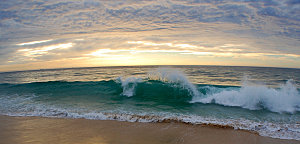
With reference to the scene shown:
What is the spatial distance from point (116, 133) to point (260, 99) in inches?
295

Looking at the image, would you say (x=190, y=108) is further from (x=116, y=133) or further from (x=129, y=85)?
(x=129, y=85)

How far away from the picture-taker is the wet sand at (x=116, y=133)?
4.12 metres

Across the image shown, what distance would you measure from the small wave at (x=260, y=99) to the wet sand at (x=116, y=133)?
145 inches

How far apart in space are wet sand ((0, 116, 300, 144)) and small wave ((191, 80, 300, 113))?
3694mm

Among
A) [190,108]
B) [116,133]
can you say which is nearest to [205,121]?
[190,108]

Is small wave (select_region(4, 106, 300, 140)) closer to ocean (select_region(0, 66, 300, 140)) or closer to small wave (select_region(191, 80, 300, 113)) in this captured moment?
ocean (select_region(0, 66, 300, 140))

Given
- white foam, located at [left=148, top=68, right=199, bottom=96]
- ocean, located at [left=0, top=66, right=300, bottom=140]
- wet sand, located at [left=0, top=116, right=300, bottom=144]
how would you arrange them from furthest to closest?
white foam, located at [left=148, top=68, right=199, bottom=96] → ocean, located at [left=0, top=66, right=300, bottom=140] → wet sand, located at [left=0, top=116, right=300, bottom=144]

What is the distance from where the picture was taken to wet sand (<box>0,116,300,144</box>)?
13.5 feet

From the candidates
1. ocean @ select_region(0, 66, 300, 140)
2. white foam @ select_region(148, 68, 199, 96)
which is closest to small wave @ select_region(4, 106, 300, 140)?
ocean @ select_region(0, 66, 300, 140)

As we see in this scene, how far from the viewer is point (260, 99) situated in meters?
8.09

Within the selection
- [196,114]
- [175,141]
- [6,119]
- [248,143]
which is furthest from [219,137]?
[6,119]

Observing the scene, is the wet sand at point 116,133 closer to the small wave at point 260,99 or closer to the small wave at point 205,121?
the small wave at point 205,121

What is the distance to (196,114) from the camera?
252 inches

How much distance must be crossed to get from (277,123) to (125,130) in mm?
5165
